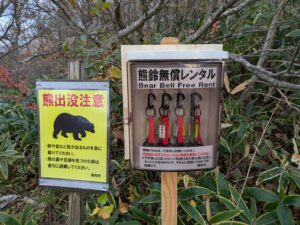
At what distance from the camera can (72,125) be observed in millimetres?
1538

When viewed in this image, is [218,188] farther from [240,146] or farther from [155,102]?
[155,102]

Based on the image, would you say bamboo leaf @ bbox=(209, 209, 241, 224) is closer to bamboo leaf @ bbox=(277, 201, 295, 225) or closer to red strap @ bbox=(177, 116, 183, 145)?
bamboo leaf @ bbox=(277, 201, 295, 225)

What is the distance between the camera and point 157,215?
1.83 m

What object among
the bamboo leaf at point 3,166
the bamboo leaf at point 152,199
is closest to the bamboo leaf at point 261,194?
the bamboo leaf at point 152,199

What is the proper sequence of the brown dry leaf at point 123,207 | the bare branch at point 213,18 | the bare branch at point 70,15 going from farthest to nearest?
the bare branch at point 70,15 → the bare branch at point 213,18 → the brown dry leaf at point 123,207

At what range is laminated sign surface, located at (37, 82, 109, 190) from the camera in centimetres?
154

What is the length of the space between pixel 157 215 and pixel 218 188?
0.36 meters

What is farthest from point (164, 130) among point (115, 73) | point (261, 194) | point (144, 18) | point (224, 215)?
point (144, 18)

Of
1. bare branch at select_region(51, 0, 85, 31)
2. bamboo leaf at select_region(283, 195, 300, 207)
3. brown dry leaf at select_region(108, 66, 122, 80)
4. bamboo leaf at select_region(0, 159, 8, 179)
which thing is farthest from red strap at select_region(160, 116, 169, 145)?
bare branch at select_region(51, 0, 85, 31)

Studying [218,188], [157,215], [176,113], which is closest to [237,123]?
[218,188]

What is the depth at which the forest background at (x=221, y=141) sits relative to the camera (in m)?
1.74

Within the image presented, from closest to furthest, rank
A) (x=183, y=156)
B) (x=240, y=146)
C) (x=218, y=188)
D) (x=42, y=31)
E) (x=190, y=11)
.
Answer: (x=183, y=156) → (x=218, y=188) → (x=240, y=146) → (x=190, y=11) → (x=42, y=31)

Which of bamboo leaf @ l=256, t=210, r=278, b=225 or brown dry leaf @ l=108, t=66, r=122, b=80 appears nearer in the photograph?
bamboo leaf @ l=256, t=210, r=278, b=225

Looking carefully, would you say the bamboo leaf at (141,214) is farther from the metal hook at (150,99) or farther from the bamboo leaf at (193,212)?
the metal hook at (150,99)
